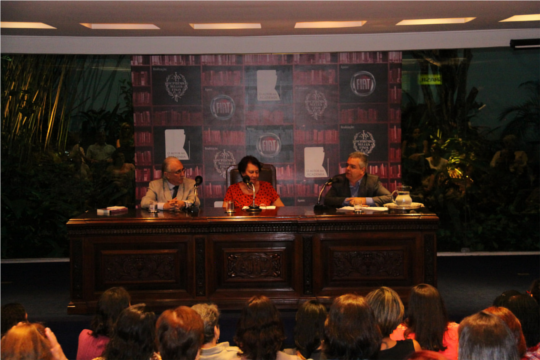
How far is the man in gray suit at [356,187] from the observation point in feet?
18.5

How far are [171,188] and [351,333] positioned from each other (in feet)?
12.0

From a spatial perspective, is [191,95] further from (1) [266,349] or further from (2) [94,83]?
(1) [266,349]

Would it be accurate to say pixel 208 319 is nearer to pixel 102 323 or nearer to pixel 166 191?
pixel 102 323

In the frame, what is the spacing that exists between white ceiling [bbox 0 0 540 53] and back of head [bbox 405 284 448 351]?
3.41 m

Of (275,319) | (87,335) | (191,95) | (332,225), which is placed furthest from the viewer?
(191,95)

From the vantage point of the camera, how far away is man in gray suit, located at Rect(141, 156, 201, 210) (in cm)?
566

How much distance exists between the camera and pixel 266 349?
2531 mm

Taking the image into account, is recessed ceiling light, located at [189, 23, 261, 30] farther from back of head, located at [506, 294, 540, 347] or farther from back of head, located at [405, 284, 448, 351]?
back of head, located at [506, 294, 540, 347]

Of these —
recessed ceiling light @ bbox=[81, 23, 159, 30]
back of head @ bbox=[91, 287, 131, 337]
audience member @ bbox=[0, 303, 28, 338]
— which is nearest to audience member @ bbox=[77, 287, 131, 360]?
back of head @ bbox=[91, 287, 131, 337]

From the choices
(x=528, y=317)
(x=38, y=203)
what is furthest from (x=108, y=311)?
(x=38, y=203)

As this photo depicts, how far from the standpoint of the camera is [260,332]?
257 cm

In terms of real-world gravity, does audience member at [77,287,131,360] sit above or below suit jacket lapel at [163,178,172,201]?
below

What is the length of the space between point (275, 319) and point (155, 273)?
2.56m

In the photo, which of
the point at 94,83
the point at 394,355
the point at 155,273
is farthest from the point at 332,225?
the point at 94,83
